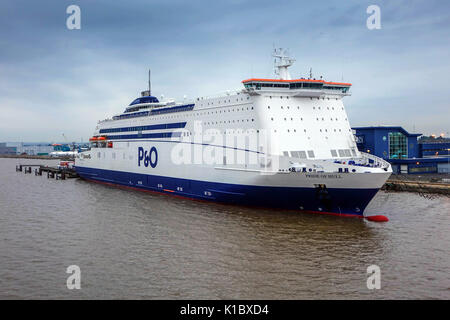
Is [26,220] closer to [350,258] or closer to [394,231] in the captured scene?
[350,258]

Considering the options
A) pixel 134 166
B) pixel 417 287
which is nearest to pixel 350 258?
pixel 417 287

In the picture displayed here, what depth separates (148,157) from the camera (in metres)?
31.0

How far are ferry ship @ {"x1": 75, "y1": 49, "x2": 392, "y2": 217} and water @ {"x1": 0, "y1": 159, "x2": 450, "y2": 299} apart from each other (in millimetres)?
1283

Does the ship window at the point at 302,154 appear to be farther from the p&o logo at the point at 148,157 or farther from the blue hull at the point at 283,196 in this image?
the p&o logo at the point at 148,157

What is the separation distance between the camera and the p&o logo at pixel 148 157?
30.0 m

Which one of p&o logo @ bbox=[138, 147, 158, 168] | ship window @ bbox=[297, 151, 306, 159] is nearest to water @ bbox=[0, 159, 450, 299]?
ship window @ bbox=[297, 151, 306, 159]

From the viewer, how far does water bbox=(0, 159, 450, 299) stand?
11.5 meters

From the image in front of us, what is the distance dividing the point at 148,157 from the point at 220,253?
18.1 meters

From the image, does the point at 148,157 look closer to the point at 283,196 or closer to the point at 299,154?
the point at 283,196

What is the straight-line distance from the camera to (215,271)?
12.8 m

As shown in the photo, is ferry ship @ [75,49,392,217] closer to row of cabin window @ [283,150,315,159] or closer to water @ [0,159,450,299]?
row of cabin window @ [283,150,315,159]

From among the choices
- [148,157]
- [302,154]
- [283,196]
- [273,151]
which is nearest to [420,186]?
[302,154]

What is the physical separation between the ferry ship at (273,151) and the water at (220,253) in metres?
1.28

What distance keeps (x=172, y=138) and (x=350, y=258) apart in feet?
58.0
